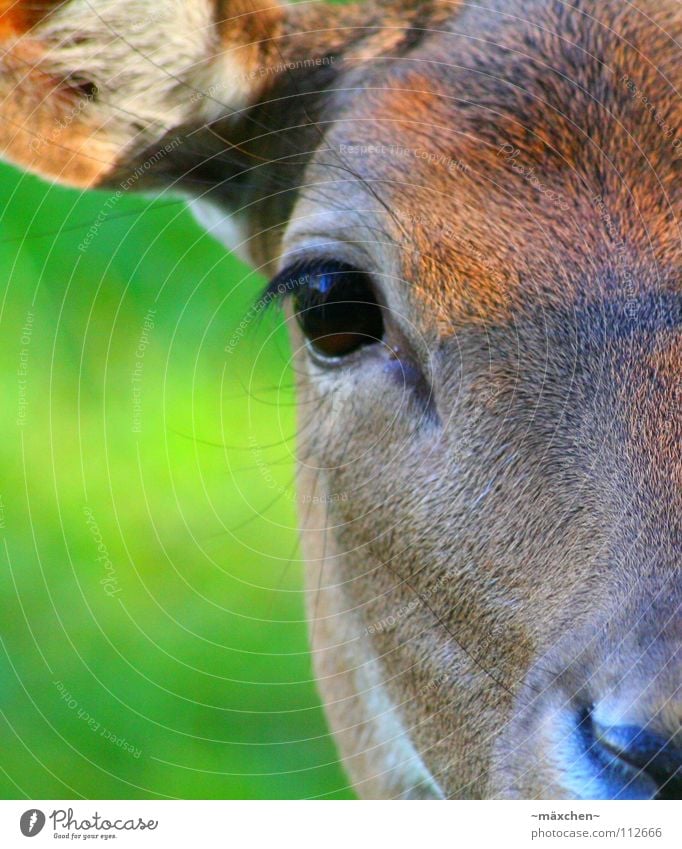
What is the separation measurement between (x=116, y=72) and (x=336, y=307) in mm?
929

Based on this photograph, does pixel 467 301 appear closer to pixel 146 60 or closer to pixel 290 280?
pixel 290 280

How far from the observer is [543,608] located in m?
2.50

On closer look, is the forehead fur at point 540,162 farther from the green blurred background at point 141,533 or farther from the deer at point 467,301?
the green blurred background at point 141,533

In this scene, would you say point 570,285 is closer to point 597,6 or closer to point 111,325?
point 597,6

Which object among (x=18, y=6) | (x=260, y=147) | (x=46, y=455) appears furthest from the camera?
(x=46, y=455)

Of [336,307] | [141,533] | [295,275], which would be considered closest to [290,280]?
[295,275]

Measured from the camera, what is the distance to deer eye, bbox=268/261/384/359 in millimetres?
2830

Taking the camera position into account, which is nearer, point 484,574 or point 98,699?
point 484,574

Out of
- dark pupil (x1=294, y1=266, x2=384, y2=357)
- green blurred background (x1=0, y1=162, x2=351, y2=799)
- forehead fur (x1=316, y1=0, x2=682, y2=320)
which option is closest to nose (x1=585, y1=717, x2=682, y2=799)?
forehead fur (x1=316, y1=0, x2=682, y2=320)

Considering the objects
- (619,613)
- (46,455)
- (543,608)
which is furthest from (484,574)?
(46,455)

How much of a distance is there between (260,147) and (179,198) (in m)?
0.33

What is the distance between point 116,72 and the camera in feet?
10.2

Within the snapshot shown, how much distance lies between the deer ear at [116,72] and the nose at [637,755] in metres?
1.91

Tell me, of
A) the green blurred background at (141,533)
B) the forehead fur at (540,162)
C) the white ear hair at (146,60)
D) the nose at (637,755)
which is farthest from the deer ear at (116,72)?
the nose at (637,755)
